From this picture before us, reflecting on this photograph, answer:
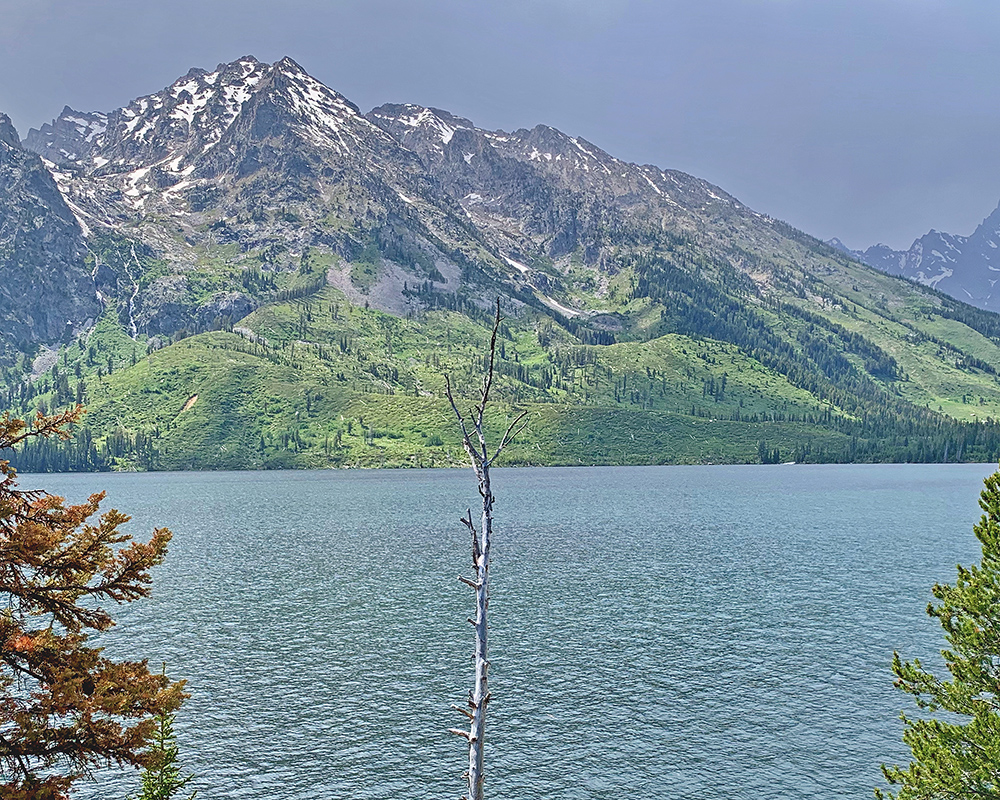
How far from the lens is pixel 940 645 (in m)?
82.4

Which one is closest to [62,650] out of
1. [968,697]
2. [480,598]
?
[480,598]

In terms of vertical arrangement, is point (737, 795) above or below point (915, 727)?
below

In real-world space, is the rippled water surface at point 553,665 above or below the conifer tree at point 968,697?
below

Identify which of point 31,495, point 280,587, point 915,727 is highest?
point 31,495

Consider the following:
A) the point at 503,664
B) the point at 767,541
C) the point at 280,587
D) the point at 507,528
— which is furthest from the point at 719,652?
the point at 507,528

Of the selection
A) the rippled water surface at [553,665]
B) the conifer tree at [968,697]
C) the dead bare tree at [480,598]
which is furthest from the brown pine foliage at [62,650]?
the rippled water surface at [553,665]

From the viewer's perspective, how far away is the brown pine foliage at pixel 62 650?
19438mm

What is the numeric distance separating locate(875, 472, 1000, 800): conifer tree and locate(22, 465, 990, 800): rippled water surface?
2081cm

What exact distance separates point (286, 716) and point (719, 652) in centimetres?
4418

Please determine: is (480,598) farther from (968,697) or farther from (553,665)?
(553,665)

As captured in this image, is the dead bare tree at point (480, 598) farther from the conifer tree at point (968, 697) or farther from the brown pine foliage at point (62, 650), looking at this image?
the conifer tree at point (968, 697)

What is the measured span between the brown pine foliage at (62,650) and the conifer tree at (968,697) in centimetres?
2824

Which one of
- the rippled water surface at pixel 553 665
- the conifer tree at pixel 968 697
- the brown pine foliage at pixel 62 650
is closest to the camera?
the brown pine foliage at pixel 62 650

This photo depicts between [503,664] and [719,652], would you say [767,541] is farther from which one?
[503,664]
